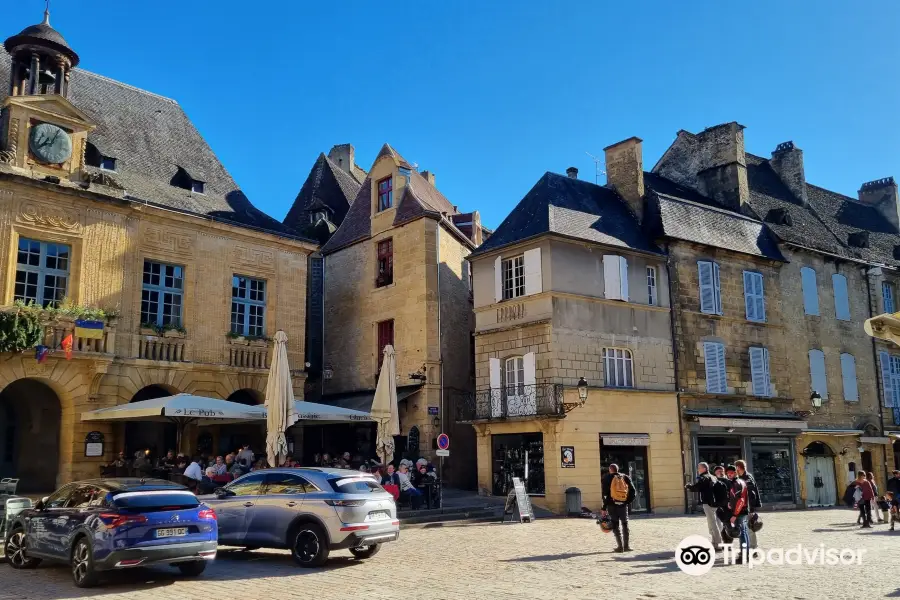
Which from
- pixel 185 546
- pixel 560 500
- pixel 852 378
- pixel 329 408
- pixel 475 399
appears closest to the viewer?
pixel 185 546

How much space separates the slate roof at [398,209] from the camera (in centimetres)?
2602

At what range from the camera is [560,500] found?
20.7 metres

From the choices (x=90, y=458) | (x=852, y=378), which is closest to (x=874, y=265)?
(x=852, y=378)

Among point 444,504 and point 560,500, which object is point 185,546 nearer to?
point 444,504

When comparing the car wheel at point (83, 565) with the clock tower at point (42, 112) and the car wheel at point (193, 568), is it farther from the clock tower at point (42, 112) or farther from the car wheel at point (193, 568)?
the clock tower at point (42, 112)

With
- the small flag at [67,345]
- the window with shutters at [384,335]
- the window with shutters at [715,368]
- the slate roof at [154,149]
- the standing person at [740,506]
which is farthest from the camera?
the window with shutters at [384,335]

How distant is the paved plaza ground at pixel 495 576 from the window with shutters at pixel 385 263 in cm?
1302

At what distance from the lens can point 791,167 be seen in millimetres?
32844

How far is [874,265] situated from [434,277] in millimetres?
17095

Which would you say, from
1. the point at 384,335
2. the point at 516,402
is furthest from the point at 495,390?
the point at 384,335

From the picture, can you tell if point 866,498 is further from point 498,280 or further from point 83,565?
point 83,565

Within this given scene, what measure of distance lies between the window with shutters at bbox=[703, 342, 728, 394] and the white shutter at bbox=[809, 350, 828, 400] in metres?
4.52

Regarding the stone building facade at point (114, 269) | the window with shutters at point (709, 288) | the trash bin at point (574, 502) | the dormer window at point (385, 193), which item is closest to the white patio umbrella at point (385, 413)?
the trash bin at point (574, 502)

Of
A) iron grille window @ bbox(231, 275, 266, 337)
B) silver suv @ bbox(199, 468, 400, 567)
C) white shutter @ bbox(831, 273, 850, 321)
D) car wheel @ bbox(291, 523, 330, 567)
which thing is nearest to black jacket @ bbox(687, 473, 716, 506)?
silver suv @ bbox(199, 468, 400, 567)
